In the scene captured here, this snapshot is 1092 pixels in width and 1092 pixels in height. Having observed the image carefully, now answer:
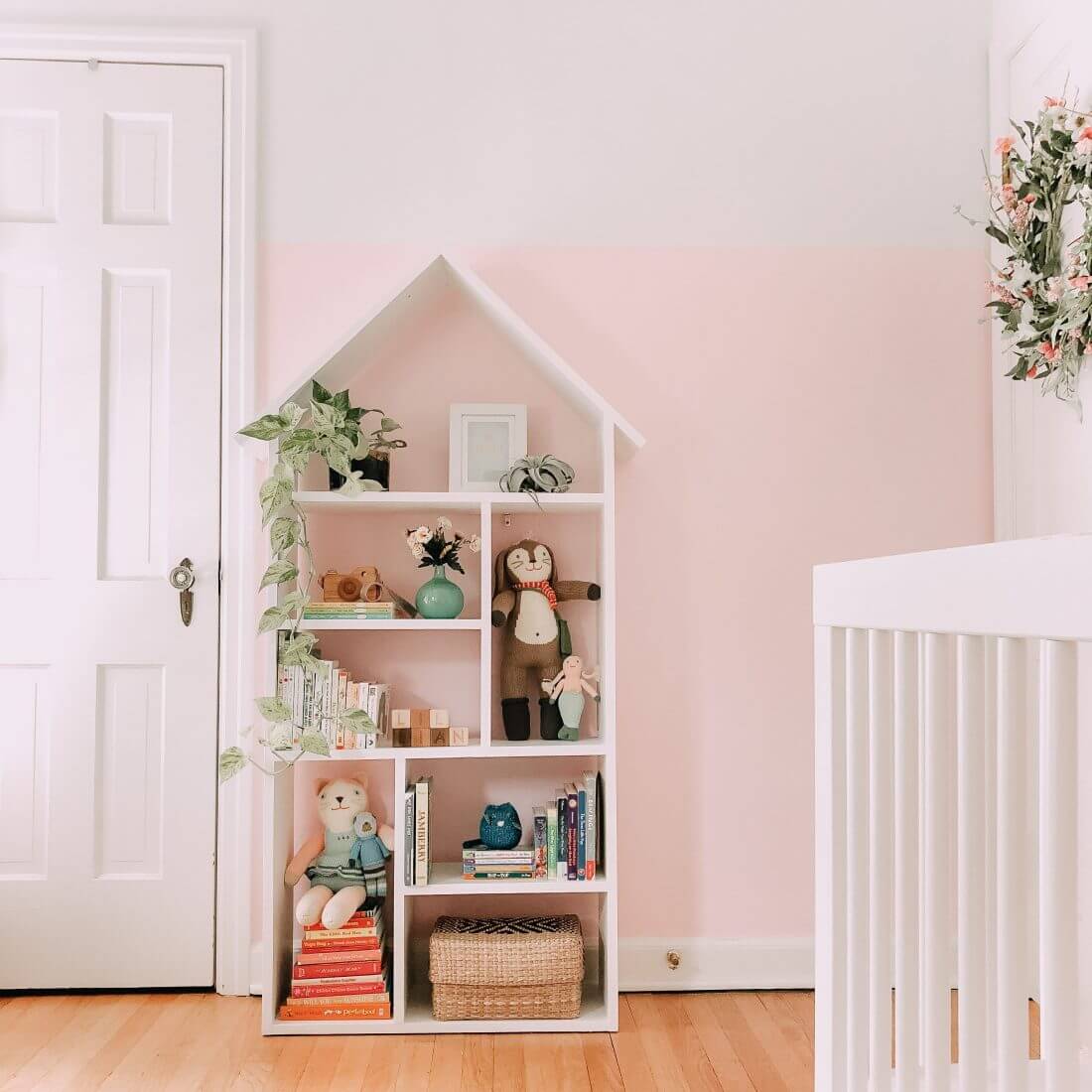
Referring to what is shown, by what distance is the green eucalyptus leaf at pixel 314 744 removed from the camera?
187 centimetres

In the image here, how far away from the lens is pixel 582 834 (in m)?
1.97

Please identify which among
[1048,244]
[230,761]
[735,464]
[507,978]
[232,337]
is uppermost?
[1048,244]

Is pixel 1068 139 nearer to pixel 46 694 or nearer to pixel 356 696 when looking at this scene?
pixel 356 696

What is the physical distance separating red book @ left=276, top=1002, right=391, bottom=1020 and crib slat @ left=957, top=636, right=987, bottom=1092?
150 centimetres

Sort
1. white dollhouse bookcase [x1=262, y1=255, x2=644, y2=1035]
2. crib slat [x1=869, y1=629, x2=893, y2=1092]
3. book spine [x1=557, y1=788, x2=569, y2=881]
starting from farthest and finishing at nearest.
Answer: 1. white dollhouse bookcase [x1=262, y1=255, x2=644, y2=1035]
2. book spine [x1=557, y1=788, x2=569, y2=881]
3. crib slat [x1=869, y1=629, x2=893, y2=1092]

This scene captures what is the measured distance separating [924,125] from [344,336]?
56.4 inches

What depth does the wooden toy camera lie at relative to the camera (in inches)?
79.8

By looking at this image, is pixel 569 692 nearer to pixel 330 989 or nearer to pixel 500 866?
pixel 500 866

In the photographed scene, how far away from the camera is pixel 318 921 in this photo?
1949 millimetres

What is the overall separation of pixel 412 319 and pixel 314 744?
969 mm

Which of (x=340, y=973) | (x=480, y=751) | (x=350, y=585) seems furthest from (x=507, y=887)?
(x=350, y=585)

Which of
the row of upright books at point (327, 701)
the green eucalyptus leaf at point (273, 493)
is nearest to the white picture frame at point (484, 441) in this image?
the green eucalyptus leaf at point (273, 493)

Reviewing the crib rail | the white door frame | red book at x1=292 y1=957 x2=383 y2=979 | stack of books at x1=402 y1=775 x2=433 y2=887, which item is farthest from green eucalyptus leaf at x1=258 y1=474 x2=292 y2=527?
the crib rail

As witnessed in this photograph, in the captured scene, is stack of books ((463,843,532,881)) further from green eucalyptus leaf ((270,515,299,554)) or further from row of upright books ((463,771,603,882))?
green eucalyptus leaf ((270,515,299,554))
